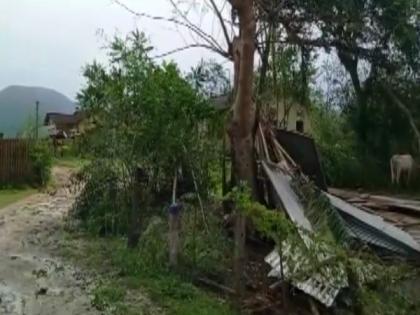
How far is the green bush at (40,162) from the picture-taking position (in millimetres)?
17438

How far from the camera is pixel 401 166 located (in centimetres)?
1633

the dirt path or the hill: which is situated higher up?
the hill

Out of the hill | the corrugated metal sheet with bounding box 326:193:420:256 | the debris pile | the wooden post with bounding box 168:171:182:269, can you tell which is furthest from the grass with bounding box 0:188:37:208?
the hill

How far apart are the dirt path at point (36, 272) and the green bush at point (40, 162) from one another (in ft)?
17.2

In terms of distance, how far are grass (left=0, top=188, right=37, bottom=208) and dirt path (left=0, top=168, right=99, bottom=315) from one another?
1.85 metres

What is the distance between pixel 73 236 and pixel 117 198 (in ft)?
3.21

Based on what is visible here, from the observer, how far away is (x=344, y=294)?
5.34 metres

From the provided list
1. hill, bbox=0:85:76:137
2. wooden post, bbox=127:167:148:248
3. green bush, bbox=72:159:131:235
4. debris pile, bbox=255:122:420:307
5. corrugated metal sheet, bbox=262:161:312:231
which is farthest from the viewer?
hill, bbox=0:85:76:137

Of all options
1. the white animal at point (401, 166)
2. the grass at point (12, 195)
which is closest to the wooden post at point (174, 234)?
the grass at point (12, 195)

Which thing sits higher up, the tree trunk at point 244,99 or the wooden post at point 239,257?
the tree trunk at point 244,99

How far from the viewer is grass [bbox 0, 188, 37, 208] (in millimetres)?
14134

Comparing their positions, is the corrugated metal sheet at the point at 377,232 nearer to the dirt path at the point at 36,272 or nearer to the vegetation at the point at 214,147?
the vegetation at the point at 214,147

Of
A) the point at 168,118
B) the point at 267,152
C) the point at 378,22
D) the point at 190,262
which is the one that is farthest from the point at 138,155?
the point at 378,22

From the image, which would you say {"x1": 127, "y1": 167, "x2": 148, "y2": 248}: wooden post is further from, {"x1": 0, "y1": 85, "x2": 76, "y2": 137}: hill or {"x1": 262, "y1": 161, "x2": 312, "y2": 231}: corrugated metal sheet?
{"x1": 0, "y1": 85, "x2": 76, "y2": 137}: hill
